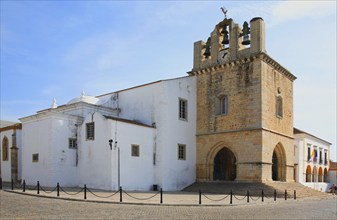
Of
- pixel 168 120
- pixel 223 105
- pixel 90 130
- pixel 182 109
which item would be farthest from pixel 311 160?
pixel 90 130

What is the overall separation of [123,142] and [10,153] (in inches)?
455

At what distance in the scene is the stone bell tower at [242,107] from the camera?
23.3 metres

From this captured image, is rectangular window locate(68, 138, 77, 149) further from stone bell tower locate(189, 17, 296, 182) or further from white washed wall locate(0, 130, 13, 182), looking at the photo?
stone bell tower locate(189, 17, 296, 182)

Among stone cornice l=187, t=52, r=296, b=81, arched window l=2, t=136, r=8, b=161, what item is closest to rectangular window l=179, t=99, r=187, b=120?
stone cornice l=187, t=52, r=296, b=81

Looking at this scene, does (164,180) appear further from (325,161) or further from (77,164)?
(325,161)

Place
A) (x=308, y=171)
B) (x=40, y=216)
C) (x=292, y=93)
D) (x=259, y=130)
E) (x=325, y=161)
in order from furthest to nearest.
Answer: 1. (x=325, y=161)
2. (x=308, y=171)
3. (x=292, y=93)
4. (x=259, y=130)
5. (x=40, y=216)

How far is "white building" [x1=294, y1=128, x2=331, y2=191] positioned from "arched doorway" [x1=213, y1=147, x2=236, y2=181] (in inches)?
435

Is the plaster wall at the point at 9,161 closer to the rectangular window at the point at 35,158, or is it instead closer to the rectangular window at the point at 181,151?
the rectangular window at the point at 35,158

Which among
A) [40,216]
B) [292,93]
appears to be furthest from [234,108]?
[40,216]

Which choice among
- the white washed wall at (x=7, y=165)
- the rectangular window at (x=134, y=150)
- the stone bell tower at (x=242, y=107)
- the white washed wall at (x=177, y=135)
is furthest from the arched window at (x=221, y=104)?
the white washed wall at (x=7, y=165)

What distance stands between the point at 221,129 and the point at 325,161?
81.8 ft

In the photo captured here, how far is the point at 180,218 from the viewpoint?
1113 centimetres

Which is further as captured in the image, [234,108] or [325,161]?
[325,161]

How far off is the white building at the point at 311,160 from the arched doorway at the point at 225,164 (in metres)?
11.0
